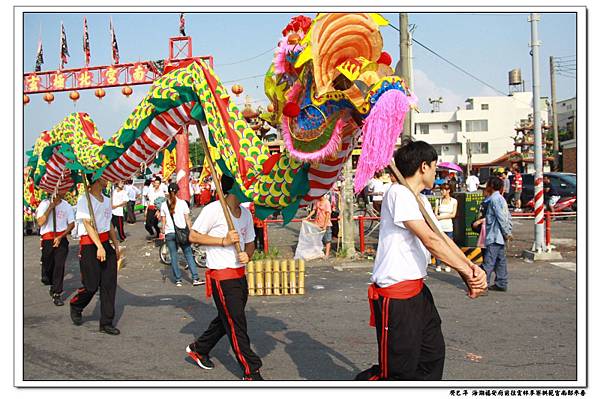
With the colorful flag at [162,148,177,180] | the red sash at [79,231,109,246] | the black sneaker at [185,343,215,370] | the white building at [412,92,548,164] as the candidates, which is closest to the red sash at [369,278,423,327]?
the black sneaker at [185,343,215,370]

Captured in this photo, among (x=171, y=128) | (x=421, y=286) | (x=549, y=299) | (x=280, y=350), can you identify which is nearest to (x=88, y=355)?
(x=280, y=350)

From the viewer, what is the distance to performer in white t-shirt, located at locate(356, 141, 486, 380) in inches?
151

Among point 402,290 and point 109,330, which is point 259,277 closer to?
point 109,330

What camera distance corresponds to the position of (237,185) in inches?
198

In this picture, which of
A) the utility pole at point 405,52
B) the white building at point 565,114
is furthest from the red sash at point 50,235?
the white building at point 565,114

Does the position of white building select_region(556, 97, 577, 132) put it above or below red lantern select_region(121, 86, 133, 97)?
above

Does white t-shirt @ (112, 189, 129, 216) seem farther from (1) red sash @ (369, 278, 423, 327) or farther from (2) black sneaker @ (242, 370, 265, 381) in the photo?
(1) red sash @ (369, 278, 423, 327)

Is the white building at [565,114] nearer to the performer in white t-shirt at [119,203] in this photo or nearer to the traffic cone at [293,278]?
the performer in white t-shirt at [119,203]

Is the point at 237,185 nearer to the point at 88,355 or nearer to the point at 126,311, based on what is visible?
the point at 88,355

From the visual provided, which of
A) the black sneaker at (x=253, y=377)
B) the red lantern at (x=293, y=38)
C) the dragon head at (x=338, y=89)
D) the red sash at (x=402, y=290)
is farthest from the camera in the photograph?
the black sneaker at (x=253, y=377)

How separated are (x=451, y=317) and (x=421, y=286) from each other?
11.6ft

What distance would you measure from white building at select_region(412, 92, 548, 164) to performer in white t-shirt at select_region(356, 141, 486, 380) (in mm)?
57883

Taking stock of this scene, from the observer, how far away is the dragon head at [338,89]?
3816 millimetres

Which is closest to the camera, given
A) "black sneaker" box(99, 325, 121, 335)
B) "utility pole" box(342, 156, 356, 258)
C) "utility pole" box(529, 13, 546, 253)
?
"black sneaker" box(99, 325, 121, 335)
